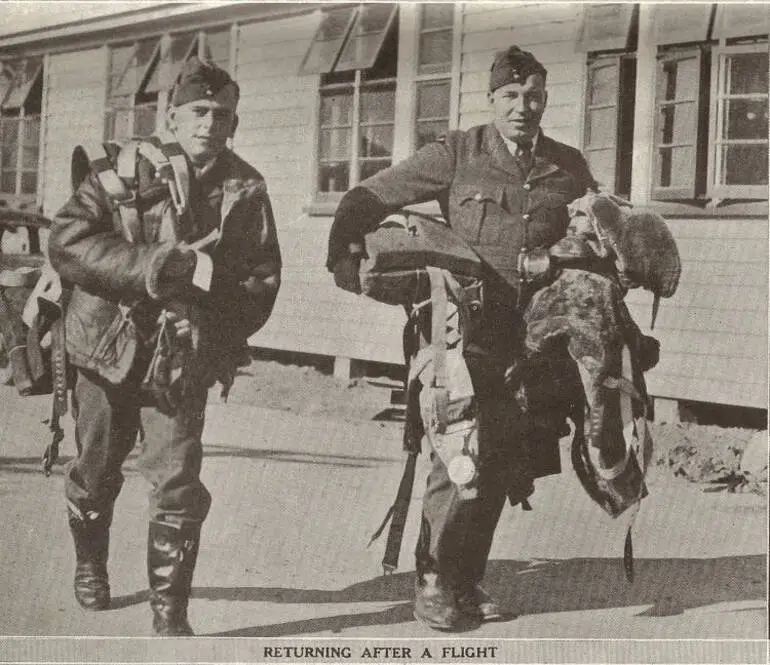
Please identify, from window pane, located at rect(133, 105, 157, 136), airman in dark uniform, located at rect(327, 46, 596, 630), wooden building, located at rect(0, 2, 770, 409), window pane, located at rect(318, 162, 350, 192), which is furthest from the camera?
window pane, located at rect(318, 162, 350, 192)

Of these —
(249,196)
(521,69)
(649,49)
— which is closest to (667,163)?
(649,49)

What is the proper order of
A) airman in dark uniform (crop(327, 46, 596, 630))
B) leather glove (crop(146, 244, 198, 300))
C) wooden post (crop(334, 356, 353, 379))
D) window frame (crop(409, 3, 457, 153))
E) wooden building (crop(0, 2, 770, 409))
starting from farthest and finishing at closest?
wooden post (crop(334, 356, 353, 379))
window frame (crop(409, 3, 457, 153))
wooden building (crop(0, 2, 770, 409))
airman in dark uniform (crop(327, 46, 596, 630))
leather glove (crop(146, 244, 198, 300))

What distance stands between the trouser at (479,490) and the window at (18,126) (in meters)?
1.55

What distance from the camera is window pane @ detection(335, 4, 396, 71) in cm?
371

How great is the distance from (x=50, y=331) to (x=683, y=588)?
2.00 m

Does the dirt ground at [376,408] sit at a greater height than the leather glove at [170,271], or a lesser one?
lesser

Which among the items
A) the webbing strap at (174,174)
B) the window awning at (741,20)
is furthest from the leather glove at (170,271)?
the window awning at (741,20)

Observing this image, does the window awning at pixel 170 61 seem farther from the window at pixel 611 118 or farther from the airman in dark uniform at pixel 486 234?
the window at pixel 611 118

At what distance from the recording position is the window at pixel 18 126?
3477 mm

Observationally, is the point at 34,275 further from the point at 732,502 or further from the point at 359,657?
the point at 732,502

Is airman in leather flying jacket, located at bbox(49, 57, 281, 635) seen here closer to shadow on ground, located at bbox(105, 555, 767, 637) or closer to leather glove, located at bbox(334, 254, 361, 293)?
leather glove, located at bbox(334, 254, 361, 293)

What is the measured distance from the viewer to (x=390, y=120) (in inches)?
149

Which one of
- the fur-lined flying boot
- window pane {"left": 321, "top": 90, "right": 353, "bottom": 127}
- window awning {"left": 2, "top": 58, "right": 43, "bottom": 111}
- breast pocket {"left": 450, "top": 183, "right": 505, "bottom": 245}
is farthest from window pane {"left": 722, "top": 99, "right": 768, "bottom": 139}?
window awning {"left": 2, "top": 58, "right": 43, "bottom": 111}

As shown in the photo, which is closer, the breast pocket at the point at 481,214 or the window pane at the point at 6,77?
the breast pocket at the point at 481,214
